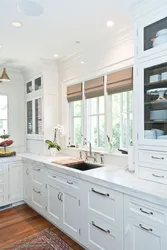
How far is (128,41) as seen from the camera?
8.59 feet

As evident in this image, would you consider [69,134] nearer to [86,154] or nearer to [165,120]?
[86,154]

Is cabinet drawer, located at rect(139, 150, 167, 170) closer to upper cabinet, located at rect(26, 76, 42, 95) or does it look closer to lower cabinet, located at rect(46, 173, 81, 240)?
lower cabinet, located at rect(46, 173, 81, 240)

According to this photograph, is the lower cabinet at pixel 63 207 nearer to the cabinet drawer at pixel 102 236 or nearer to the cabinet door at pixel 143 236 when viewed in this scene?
the cabinet drawer at pixel 102 236

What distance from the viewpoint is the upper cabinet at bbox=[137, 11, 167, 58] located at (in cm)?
185

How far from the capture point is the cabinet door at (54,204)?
2.78m

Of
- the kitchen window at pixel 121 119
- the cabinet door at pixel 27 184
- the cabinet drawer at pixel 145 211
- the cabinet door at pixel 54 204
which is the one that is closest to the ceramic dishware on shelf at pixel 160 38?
the kitchen window at pixel 121 119

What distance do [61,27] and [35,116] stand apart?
2094mm

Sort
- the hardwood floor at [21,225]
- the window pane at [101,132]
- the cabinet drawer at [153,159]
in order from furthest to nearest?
the window pane at [101,132] → the hardwood floor at [21,225] → the cabinet drawer at [153,159]

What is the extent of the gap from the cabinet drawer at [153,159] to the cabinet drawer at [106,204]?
16.1 inches

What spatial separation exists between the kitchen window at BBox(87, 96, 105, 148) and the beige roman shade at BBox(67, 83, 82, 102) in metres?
0.24

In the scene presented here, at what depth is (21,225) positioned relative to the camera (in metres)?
3.02

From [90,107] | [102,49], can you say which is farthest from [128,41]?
[90,107]

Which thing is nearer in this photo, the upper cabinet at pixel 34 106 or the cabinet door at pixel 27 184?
the cabinet door at pixel 27 184

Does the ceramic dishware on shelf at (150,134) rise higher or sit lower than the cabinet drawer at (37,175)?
higher
